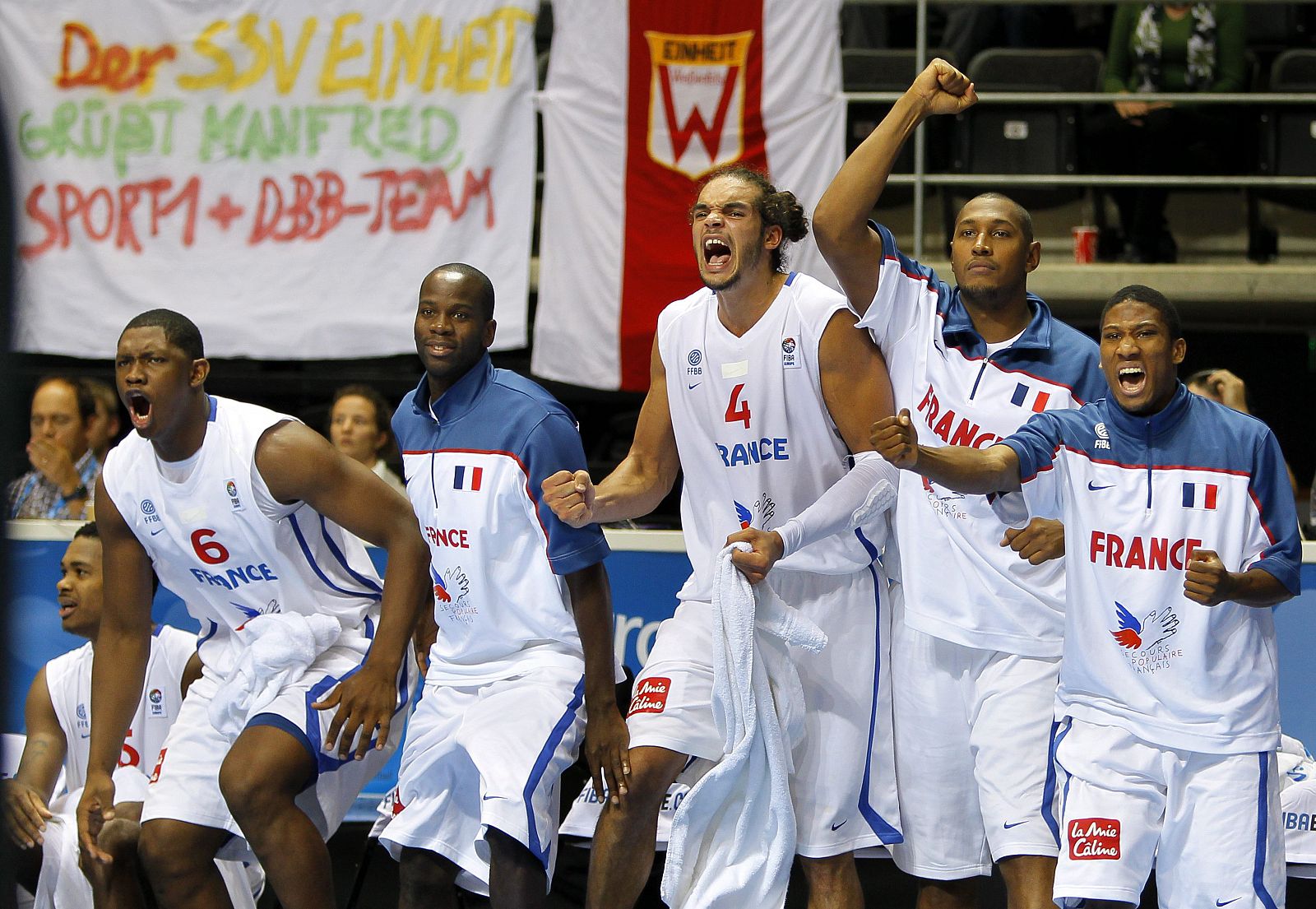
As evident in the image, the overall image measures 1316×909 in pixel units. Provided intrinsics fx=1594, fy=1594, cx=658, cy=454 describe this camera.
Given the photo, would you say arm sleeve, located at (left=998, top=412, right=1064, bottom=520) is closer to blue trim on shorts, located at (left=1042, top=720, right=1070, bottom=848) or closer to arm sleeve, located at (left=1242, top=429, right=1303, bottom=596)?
arm sleeve, located at (left=1242, top=429, right=1303, bottom=596)

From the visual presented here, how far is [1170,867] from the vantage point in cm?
406

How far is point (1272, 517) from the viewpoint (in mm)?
4031

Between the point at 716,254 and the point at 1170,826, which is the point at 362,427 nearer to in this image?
the point at 716,254

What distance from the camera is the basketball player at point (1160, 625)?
3.98 metres

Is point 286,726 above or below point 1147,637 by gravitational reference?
below

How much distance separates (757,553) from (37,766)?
2.90 meters

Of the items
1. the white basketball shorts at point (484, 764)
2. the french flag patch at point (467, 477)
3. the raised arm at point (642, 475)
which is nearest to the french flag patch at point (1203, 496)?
the raised arm at point (642, 475)

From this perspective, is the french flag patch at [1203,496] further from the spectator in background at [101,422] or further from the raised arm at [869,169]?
the spectator in background at [101,422]

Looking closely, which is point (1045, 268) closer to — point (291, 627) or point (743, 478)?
point (743, 478)

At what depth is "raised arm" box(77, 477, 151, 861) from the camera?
4.92 metres

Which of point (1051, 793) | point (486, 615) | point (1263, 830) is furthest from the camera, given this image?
point (486, 615)

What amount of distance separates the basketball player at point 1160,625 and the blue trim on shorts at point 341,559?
1.91 metres

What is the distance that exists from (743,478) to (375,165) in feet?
12.7

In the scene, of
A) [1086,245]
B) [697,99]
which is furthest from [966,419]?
[1086,245]
